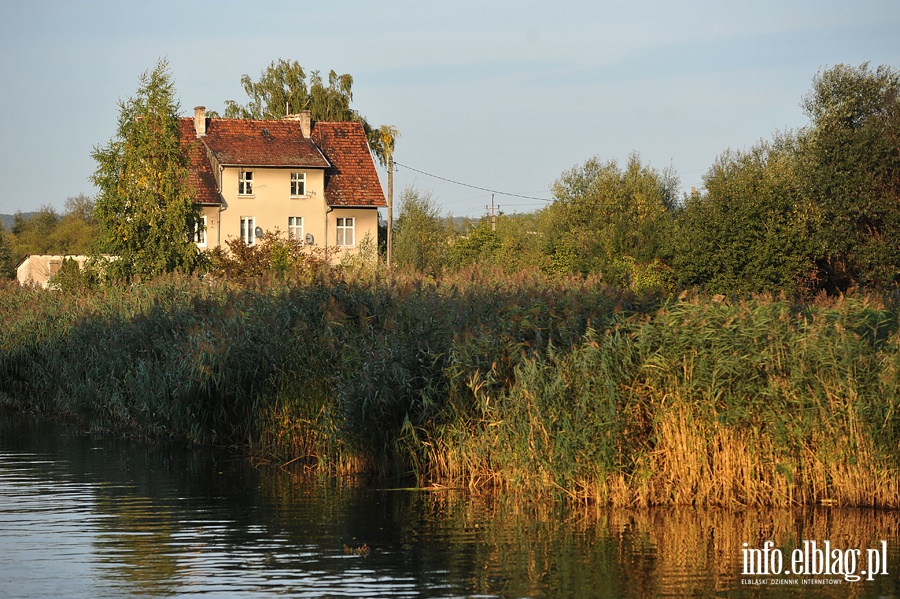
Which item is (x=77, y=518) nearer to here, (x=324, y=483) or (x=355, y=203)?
(x=324, y=483)

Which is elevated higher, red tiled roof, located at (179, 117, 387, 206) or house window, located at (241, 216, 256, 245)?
red tiled roof, located at (179, 117, 387, 206)

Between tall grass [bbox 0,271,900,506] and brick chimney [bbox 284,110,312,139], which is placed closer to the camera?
tall grass [bbox 0,271,900,506]

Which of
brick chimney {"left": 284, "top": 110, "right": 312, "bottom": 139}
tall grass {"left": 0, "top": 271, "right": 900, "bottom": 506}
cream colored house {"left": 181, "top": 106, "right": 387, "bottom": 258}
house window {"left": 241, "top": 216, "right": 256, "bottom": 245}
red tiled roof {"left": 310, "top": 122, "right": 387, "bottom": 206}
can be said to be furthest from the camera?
brick chimney {"left": 284, "top": 110, "right": 312, "bottom": 139}

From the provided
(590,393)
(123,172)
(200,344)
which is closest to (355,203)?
(123,172)

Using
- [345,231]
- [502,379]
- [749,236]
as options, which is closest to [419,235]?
[345,231]

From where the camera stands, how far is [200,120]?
211 ft

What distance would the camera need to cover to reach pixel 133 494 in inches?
588

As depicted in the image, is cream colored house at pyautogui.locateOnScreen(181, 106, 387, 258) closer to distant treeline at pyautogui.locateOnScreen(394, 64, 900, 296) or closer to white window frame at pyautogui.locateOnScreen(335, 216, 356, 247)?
white window frame at pyautogui.locateOnScreen(335, 216, 356, 247)

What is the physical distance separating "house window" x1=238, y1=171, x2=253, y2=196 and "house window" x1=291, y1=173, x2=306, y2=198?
2283 mm

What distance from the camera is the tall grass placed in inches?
516

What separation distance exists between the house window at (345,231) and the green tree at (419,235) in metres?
2.55

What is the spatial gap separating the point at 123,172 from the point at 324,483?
26191 mm

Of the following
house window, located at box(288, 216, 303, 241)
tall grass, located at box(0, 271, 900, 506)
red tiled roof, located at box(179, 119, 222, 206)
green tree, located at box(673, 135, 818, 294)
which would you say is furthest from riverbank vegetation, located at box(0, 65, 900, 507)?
house window, located at box(288, 216, 303, 241)

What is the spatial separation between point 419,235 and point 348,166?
5.83 meters
